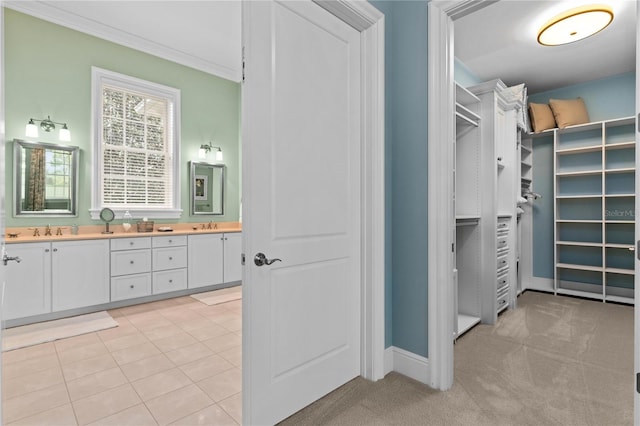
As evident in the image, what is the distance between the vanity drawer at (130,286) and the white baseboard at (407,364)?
3.03 m

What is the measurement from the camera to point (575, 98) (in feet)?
14.9

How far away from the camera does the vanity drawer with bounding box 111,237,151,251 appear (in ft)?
12.4

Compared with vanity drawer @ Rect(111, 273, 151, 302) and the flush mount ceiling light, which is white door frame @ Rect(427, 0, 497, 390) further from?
vanity drawer @ Rect(111, 273, 151, 302)

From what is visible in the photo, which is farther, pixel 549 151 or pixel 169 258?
pixel 549 151

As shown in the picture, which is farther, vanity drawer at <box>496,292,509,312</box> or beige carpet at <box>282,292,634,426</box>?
vanity drawer at <box>496,292,509,312</box>

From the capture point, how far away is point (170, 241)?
13.8 feet

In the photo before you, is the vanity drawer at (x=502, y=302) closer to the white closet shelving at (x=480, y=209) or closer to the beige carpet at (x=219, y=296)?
the white closet shelving at (x=480, y=209)

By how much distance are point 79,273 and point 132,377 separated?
71.9 inches

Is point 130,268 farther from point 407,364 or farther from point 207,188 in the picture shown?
point 407,364

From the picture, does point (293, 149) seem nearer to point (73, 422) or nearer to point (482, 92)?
point (73, 422)

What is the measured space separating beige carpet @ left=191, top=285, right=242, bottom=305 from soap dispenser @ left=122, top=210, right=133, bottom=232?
116cm

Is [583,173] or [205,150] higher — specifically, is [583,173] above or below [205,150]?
below

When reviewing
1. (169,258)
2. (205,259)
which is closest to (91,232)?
(169,258)

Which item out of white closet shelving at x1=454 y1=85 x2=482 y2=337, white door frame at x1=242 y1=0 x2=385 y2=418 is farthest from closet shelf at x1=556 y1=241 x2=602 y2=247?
white door frame at x1=242 y1=0 x2=385 y2=418
